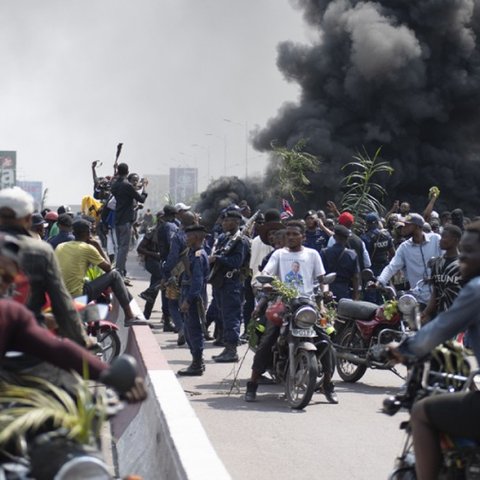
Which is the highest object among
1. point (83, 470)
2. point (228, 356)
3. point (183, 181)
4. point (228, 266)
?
point (83, 470)

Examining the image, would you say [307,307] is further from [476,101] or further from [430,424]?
[476,101]

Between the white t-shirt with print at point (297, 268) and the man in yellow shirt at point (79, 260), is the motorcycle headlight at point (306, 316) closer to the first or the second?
the white t-shirt with print at point (297, 268)

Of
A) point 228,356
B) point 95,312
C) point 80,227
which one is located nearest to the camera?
point 95,312

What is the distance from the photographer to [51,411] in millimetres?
4223

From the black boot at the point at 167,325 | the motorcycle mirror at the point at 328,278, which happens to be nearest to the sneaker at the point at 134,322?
the motorcycle mirror at the point at 328,278

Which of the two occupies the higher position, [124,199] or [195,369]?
[124,199]

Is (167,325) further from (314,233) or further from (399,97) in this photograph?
(399,97)

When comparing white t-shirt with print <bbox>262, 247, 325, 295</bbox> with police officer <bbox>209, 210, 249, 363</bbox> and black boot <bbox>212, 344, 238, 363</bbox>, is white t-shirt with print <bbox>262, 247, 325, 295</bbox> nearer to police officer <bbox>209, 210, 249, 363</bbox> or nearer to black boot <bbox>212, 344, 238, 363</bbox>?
police officer <bbox>209, 210, 249, 363</bbox>

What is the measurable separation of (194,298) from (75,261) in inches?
54.7

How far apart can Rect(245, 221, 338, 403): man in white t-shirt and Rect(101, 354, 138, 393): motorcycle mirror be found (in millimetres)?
6401

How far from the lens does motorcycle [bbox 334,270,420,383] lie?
38.1ft

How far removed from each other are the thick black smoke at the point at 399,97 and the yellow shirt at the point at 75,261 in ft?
98.1

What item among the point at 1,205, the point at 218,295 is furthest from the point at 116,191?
the point at 1,205

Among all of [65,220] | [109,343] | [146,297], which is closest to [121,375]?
[109,343]
